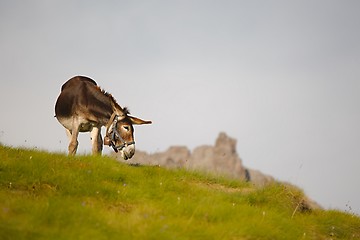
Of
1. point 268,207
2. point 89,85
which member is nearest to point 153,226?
point 268,207

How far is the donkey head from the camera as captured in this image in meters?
16.2

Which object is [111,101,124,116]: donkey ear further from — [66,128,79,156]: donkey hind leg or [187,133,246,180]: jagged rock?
[187,133,246,180]: jagged rock

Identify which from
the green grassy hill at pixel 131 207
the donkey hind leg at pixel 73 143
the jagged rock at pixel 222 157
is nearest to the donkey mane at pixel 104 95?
the donkey hind leg at pixel 73 143

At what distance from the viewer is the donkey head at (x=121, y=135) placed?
1619 centimetres

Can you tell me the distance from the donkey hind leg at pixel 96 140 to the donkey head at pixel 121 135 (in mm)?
544

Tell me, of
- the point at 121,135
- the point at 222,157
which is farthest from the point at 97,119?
the point at 222,157

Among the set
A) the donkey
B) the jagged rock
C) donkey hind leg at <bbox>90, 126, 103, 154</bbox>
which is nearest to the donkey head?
the donkey

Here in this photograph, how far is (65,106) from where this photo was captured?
57.1 feet

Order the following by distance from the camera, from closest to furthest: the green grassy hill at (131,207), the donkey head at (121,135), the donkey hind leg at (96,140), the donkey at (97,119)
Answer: the green grassy hill at (131,207), the donkey head at (121,135), the donkey at (97,119), the donkey hind leg at (96,140)

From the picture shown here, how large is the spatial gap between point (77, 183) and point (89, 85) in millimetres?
6920

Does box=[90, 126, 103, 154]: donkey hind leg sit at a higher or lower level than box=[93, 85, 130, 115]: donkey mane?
lower

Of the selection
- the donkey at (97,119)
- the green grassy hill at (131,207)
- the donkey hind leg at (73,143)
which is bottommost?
the green grassy hill at (131,207)

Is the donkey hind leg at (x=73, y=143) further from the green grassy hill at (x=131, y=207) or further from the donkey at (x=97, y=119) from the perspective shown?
the green grassy hill at (x=131, y=207)

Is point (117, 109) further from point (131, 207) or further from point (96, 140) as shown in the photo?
point (131, 207)
